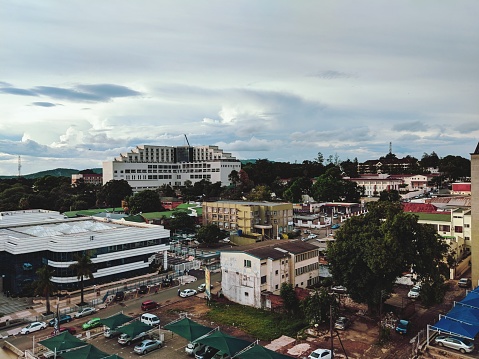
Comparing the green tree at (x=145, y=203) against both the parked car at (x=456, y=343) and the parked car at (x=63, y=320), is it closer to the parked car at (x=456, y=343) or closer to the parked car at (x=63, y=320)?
the parked car at (x=63, y=320)

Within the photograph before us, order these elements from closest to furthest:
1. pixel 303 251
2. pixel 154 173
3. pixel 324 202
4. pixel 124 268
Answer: pixel 303 251 → pixel 124 268 → pixel 324 202 → pixel 154 173

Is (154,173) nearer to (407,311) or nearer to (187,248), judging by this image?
(187,248)

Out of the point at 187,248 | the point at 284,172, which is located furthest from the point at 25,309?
the point at 284,172

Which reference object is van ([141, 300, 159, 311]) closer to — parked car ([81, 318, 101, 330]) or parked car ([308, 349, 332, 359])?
→ parked car ([81, 318, 101, 330])

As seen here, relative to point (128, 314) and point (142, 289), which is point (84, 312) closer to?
point (128, 314)

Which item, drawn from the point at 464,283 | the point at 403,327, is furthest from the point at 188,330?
the point at 464,283

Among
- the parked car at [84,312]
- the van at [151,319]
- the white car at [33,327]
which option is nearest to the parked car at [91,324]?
the parked car at [84,312]
